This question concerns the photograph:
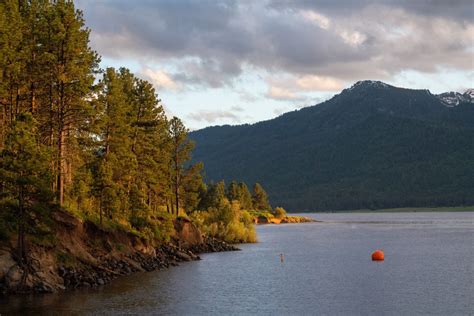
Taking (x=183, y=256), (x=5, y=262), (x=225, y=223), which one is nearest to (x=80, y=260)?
(x=5, y=262)

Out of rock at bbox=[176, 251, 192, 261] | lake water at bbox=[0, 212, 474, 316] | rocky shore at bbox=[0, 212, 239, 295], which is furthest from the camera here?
rock at bbox=[176, 251, 192, 261]

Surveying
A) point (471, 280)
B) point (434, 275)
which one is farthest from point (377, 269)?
point (471, 280)

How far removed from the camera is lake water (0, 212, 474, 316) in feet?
165

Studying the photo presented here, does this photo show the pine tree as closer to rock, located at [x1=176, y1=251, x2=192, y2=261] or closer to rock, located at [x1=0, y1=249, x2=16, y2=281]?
rock, located at [x1=0, y1=249, x2=16, y2=281]

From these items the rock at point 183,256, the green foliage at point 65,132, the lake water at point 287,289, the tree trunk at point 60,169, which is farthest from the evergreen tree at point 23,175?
the rock at point 183,256

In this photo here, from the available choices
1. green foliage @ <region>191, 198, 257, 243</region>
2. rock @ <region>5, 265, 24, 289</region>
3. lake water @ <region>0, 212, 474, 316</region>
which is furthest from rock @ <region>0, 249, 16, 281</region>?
green foliage @ <region>191, 198, 257, 243</region>

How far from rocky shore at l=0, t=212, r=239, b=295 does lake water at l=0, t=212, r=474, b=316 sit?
167 centimetres

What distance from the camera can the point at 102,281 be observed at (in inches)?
2362

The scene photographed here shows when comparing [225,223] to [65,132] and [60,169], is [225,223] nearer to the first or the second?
[65,132]

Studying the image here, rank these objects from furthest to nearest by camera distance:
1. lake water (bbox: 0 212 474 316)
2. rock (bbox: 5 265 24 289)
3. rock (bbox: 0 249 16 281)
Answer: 1. rock (bbox: 0 249 16 281)
2. rock (bbox: 5 265 24 289)
3. lake water (bbox: 0 212 474 316)

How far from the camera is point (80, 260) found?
60938mm

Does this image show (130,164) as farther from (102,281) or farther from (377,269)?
(377,269)

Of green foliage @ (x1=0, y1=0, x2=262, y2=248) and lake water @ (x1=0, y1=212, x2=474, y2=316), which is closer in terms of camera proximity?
lake water @ (x1=0, y1=212, x2=474, y2=316)

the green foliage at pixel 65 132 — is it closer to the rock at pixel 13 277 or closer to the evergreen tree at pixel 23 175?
the evergreen tree at pixel 23 175
